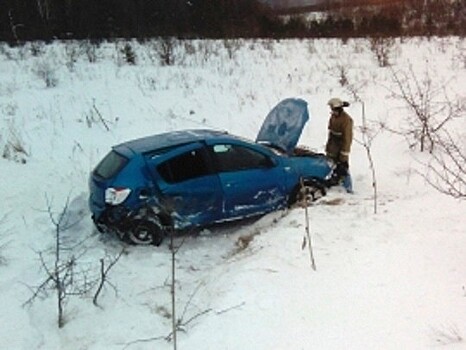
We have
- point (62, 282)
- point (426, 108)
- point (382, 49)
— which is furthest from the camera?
point (382, 49)

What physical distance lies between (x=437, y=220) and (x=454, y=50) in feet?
44.1

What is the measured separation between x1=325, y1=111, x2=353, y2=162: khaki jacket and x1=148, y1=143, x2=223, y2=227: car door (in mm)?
2397

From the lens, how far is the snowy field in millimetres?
5383

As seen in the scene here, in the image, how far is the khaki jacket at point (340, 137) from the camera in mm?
9125

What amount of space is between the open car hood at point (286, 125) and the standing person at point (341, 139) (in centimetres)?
58

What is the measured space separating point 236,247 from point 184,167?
51.6 inches

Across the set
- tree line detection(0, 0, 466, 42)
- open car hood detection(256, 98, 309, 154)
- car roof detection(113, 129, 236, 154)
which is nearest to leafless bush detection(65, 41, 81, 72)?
tree line detection(0, 0, 466, 42)

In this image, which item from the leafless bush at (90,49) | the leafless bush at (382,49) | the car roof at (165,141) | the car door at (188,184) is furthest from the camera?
the leafless bush at (90,49)

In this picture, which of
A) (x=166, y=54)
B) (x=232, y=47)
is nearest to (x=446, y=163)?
(x=166, y=54)

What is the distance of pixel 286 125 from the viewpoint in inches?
359

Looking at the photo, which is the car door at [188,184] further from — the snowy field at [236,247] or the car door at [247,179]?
the snowy field at [236,247]

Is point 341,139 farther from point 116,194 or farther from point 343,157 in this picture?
point 116,194

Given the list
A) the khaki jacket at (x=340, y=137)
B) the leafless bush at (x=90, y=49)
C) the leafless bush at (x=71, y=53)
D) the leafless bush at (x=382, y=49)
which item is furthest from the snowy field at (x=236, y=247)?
the leafless bush at (x=90, y=49)

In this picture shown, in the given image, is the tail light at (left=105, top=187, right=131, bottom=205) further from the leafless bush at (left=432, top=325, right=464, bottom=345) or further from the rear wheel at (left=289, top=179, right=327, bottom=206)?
the leafless bush at (left=432, top=325, right=464, bottom=345)
